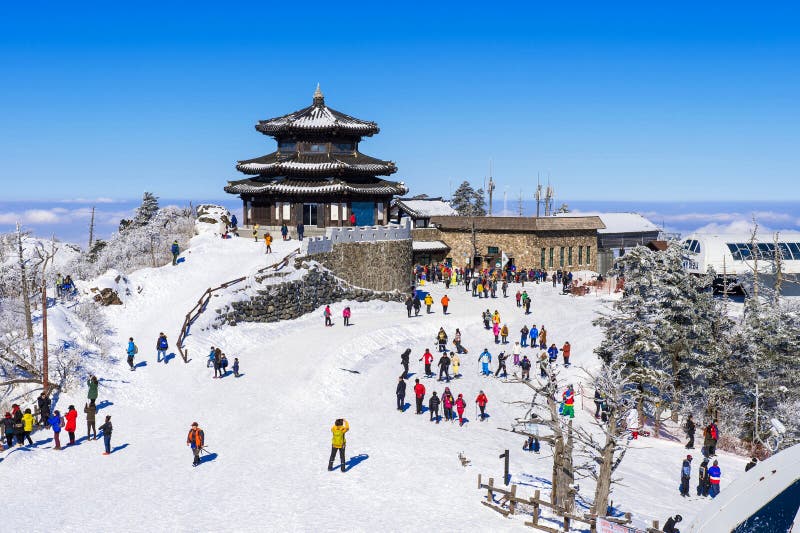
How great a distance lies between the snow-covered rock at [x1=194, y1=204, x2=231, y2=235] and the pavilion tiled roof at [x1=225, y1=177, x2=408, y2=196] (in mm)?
2580

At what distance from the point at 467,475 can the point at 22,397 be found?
1626cm

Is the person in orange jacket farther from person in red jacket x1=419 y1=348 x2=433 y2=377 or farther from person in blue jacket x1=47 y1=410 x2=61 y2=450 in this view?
person in blue jacket x1=47 y1=410 x2=61 y2=450

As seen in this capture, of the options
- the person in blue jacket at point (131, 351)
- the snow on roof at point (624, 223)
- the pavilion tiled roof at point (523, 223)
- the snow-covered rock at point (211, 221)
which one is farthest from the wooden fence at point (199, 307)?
the snow on roof at point (624, 223)

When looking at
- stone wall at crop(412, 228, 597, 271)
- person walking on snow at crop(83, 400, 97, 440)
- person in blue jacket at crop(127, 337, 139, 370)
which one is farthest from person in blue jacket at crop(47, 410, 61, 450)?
stone wall at crop(412, 228, 597, 271)

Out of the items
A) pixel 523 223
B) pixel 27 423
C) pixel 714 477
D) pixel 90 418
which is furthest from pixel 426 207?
pixel 27 423

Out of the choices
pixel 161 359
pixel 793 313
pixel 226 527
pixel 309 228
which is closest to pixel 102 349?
pixel 161 359

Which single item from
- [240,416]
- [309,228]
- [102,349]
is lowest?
A: [240,416]

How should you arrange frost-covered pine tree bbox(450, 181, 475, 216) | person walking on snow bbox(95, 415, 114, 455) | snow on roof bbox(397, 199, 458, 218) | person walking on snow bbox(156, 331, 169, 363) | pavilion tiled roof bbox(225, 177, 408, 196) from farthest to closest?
frost-covered pine tree bbox(450, 181, 475, 216), snow on roof bbox(397, 199, 458, 218), pavilion tiled roof bbox(225, 177, 408, 196), person walking on snow bbox(156, 331, 169, 363), person walking on snow bbox(95, 415, 114, 455)

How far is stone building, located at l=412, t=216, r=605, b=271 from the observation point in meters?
58.5

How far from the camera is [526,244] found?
58625 mm

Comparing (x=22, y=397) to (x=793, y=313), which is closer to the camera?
(x=22, y=397)

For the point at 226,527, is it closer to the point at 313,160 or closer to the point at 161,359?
the point at 161,359

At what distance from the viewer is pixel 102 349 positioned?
28812 mm

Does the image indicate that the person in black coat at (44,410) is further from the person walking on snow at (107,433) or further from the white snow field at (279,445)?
the person walking on snow at (107,433)
